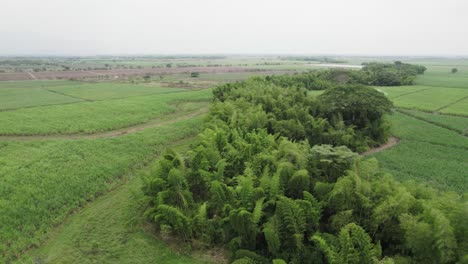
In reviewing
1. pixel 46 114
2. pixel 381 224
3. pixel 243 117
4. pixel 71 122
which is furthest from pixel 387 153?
pixel 46 114

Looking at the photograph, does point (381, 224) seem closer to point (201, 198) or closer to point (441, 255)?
point (441, 255)

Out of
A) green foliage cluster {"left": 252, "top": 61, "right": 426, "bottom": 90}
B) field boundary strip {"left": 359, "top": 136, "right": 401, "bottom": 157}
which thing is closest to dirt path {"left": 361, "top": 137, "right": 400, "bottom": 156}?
field boundary strip {"left": 359, "top": 136, "right": 401, "bottom": 157}

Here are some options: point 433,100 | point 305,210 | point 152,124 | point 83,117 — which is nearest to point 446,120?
point 433,100

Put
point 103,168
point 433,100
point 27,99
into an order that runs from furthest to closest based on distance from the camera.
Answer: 1. point 433,100
2. point 27,99
3. point 103,168

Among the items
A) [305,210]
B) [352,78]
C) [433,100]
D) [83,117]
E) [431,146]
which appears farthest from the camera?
[352,78]

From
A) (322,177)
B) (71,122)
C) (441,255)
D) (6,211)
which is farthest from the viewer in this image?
(71,122)

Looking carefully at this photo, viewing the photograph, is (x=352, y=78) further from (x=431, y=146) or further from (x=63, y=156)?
(x=63, y=156)
